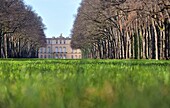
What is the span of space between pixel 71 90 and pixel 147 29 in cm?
5819

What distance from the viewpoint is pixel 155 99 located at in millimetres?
2424

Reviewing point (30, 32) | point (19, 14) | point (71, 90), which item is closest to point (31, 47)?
point (30, 32)

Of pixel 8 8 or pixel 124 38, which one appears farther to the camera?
pixel 124 38

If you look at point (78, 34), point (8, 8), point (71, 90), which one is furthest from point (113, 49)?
point (71, 90)

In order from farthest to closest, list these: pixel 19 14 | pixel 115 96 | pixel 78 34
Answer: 1. pixel 78 34
2. pixel 19 14
3. pixel 115 96

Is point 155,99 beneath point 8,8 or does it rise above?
beneath

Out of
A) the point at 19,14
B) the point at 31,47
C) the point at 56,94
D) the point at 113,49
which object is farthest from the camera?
the point at 31,47

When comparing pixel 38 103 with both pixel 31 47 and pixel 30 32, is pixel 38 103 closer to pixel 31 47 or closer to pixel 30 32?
pixel 30 32

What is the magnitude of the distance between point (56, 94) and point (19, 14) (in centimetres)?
6398

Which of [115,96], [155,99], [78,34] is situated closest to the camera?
[155,99]

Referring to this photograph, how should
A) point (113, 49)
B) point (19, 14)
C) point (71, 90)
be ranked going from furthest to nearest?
1. point (113, 49)
2. point (19, 14)
3. point (71, 90)

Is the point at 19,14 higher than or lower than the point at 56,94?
higher

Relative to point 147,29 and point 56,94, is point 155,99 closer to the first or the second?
point 56,94

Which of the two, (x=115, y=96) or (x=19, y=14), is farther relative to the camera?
(x=19, y=14)
